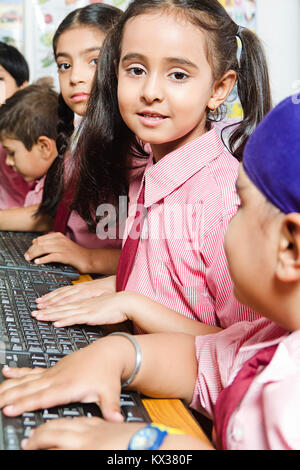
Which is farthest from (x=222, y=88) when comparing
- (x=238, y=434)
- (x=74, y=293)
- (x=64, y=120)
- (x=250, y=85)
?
(x=64, y=120)

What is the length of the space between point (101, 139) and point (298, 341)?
826mm

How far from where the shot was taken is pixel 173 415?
613 mm

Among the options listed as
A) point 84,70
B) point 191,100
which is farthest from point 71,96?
point 191,100

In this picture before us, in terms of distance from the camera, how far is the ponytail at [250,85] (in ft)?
3.55

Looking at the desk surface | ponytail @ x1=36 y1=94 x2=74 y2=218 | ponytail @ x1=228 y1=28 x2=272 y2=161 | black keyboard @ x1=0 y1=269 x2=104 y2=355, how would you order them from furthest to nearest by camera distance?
ponytail @ x1=36 y1=94 x2=74 y2=218
ponytail @ x1=228 y1=28 x2=272 y2=161
black keyboard @ x1=0 y1=269 x2=104 y2=355
the desk surface

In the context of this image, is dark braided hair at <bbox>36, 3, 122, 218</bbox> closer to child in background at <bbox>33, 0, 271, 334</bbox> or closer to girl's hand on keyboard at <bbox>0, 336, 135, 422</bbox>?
child in background at <bbox>33, 0, 271, 334</bbox>

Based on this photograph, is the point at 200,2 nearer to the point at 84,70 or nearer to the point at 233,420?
the point at 84,70

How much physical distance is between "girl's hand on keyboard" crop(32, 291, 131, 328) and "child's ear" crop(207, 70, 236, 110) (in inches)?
16.3

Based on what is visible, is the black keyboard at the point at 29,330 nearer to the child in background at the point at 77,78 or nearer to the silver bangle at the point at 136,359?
the silver bangle at the point at 136,359

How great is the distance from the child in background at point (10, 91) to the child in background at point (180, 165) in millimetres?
1188

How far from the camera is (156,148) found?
1098 millimetres

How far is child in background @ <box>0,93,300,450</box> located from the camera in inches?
19.3

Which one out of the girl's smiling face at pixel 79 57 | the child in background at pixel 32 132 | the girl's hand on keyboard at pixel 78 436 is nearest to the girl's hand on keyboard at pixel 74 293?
the girl's hand on keyboard at pixel 78 436

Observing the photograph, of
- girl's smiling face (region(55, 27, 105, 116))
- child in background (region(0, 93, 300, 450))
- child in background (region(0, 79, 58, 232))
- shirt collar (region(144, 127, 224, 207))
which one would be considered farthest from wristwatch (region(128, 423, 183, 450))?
child in background (region(0, 79, 58, 232))
